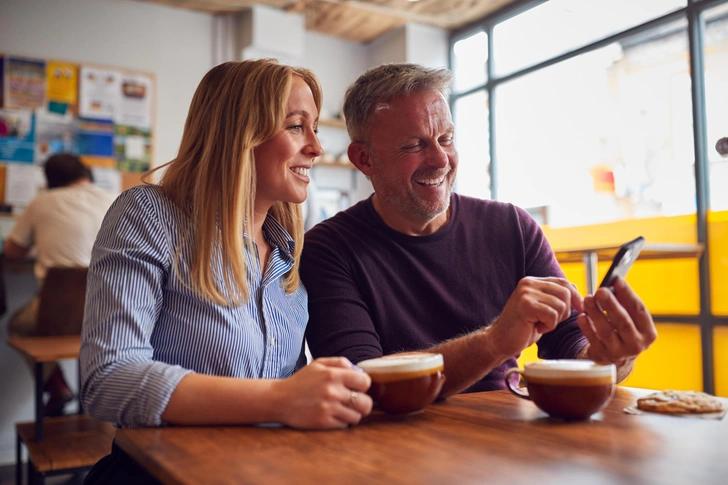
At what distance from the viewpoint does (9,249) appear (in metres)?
3.64

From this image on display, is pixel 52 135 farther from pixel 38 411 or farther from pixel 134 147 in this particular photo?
pixel 38 411

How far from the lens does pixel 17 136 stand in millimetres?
4305

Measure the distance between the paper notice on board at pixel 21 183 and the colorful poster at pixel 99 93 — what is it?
0.53 meters

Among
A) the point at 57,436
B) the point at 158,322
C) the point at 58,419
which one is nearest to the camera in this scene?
the point at 158,322

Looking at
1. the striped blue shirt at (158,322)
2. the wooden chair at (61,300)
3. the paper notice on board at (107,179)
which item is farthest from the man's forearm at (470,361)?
the paper notice on board at (107,179)

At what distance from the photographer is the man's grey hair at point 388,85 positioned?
5.56ft

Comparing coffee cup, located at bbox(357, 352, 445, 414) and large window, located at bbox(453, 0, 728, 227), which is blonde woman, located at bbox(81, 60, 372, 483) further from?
large window, located at bbox(453, 0, 728, 227)

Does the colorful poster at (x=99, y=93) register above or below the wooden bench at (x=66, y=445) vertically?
above

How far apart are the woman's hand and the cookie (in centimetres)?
40

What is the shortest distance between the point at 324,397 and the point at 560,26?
4.66 meters

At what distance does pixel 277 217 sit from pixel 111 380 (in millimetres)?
596

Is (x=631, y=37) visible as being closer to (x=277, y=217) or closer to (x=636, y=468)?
(x=277, y=217)

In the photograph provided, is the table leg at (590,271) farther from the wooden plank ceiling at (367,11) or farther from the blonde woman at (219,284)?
the wooden plank ceiling at (367,11)

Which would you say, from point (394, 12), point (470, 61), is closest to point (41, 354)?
point (394, 12)
